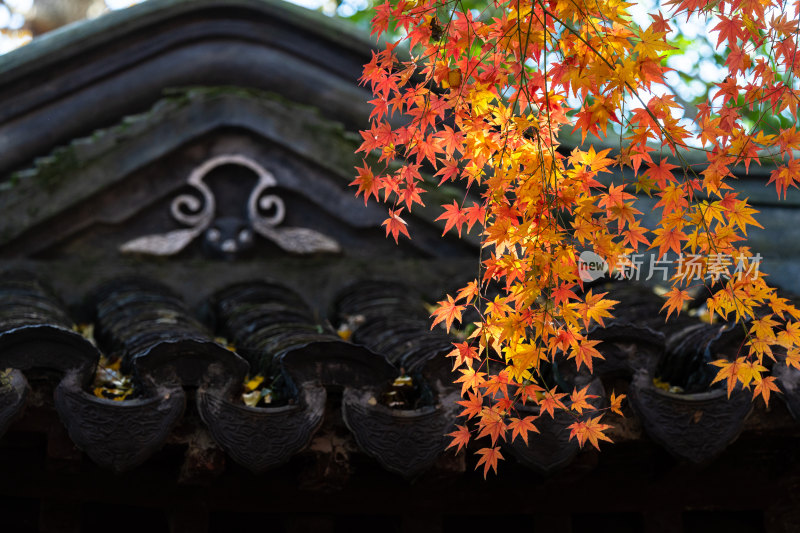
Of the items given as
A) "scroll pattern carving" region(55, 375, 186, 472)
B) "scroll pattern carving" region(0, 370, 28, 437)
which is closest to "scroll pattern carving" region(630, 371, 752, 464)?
"scroll pattern carving" region(55, 375, 186, 472)

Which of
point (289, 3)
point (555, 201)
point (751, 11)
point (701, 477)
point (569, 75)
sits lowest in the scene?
point (701, 477)

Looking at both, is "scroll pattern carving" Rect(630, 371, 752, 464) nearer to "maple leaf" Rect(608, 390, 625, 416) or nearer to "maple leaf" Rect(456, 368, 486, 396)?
"maple leaf" Rect(608, 390, 625, 416)

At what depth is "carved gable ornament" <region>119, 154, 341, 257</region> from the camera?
4.11 m

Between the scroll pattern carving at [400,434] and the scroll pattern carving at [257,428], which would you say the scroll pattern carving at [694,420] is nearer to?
the scroll pattern carving at [400,434]

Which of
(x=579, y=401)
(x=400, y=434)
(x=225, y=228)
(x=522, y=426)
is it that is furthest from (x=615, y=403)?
(x=225, y=228)

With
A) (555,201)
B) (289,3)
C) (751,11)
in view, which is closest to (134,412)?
(555,201)

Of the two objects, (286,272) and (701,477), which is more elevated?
(286,272)

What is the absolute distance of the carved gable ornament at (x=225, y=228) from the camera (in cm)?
411

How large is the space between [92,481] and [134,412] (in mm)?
536

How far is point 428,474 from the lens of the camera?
252 centimetres

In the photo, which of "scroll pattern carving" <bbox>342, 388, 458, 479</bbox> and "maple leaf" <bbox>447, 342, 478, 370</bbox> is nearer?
"maple leaf" <bbox>447, 342, 478, 370</bbox>

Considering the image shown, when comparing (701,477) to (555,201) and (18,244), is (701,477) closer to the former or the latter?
→ (555,201)

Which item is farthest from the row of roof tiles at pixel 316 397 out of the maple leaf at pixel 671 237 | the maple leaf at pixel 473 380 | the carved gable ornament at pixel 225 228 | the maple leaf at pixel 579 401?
the carved gable ornament at pixel 225 228

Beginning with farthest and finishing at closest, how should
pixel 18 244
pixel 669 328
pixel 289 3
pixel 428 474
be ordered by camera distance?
1. pixel 289 3
2. pixel 18 244
3. pixel 669 328
4. pixel 428 474
